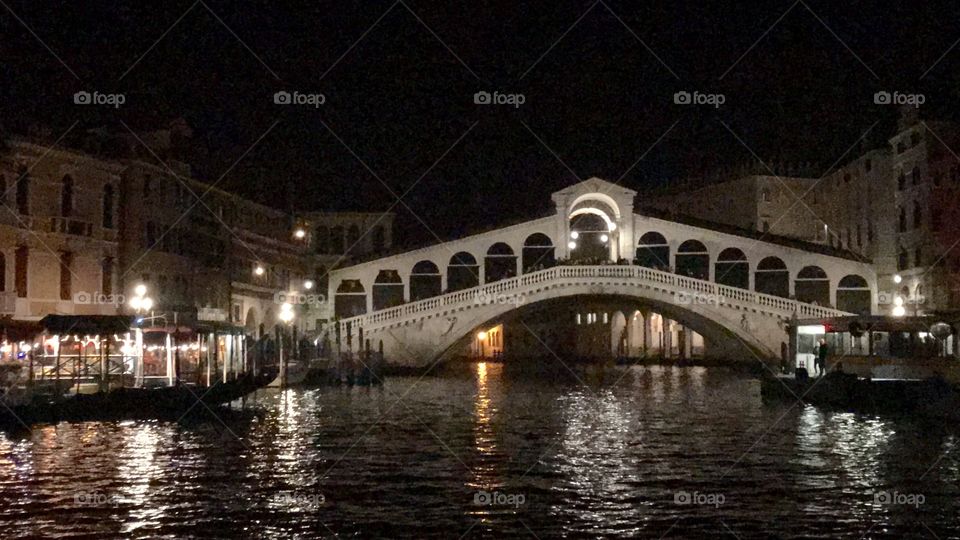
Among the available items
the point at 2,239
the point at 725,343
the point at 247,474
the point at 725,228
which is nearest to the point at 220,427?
the point at 247,474

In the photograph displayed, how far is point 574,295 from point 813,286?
10501 mm

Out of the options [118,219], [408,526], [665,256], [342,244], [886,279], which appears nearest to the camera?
[408,526]

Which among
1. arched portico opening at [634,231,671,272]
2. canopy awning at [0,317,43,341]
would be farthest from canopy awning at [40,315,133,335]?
arched portico opening at [634,231,671,272]

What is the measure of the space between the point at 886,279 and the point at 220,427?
28892 mm

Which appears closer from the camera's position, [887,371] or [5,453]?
[5,453]

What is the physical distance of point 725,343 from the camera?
49656 mm

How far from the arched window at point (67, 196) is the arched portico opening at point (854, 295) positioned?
26644 mm

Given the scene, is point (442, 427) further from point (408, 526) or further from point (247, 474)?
point (408, 526)

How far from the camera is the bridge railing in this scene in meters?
41.0
